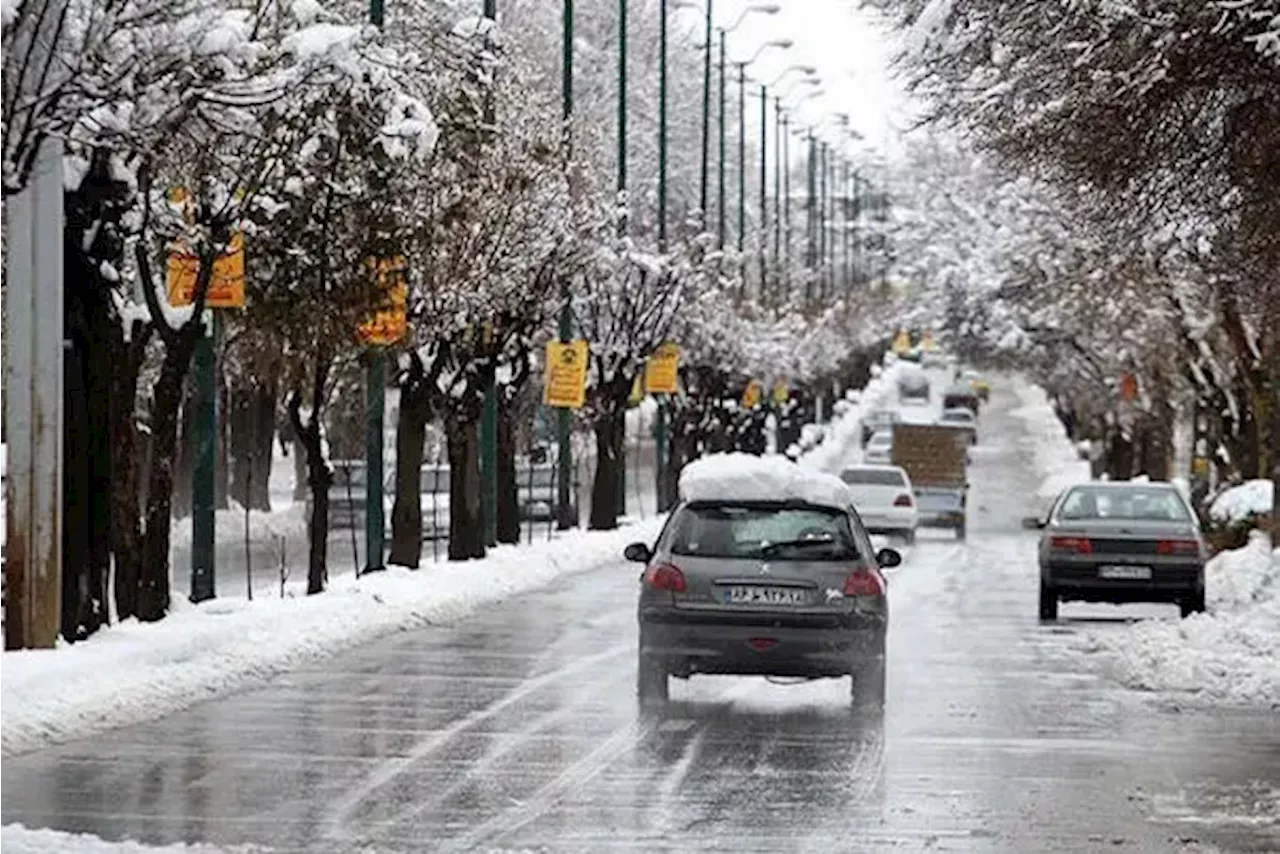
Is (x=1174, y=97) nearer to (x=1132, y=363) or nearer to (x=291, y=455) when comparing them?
(x=1132, y=363)

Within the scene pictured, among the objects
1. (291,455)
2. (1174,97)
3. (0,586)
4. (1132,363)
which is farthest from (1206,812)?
(291,455)

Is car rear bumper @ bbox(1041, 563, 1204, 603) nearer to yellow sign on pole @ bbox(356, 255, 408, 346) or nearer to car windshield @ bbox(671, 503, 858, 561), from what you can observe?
yellow sign on pole @ bbox(356, 255, 408, 346)

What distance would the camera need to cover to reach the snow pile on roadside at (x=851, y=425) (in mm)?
110562

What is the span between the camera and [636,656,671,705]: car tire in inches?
800

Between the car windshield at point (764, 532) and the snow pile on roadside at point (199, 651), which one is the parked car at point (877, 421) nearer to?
the snow pile on roadside at point (199, 651)

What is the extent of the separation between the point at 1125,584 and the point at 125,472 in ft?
37.4

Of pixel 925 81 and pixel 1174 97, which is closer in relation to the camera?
pixel 1174 97

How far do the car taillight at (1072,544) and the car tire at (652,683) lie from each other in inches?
465

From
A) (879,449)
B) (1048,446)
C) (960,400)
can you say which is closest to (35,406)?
(879,449)

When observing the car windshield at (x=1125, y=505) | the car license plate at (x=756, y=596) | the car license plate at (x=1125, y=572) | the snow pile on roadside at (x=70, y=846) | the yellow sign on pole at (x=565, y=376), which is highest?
the yellow sign on pole at (x=565, y=376)

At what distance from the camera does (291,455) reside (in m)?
90.1

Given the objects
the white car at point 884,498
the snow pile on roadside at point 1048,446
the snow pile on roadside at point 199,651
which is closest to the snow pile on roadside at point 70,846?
the snow pile on roadside at point 199,651

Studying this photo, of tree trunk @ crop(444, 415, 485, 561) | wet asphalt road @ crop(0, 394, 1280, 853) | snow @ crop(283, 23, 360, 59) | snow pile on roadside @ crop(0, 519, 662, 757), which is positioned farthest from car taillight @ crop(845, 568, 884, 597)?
tree trunk @ crop(444, 415, 485, 561)

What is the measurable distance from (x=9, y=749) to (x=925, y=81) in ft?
26.2
